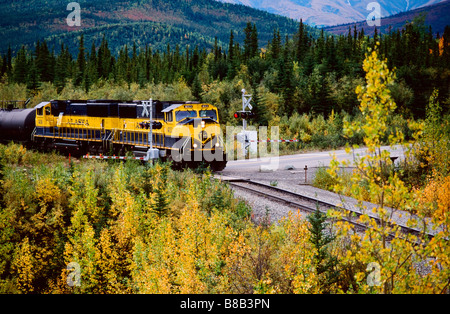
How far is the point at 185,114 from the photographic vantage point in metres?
20.5

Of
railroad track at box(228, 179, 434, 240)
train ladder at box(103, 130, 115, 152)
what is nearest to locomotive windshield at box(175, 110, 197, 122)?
railroad track at box(228, 179, 434, 240)

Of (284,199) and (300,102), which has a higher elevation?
(300,102)

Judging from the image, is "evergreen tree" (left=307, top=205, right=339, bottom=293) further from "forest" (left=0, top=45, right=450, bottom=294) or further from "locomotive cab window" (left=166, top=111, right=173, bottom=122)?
"locomotive cab window" (left=166, top=111, right=173, bottom=122)

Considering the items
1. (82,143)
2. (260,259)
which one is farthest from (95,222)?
(82,143)

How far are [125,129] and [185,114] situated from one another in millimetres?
4547

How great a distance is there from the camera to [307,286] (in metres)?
7.60

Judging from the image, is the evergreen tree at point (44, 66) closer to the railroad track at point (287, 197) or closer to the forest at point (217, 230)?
the forest at point (217, 230)

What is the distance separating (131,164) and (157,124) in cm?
270

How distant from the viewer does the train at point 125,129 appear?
2017cm

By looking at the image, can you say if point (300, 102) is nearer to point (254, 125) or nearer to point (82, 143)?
point (254, 125)

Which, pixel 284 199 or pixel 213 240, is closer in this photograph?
pixel 213 240

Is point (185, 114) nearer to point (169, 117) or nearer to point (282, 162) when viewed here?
point (169, 117)

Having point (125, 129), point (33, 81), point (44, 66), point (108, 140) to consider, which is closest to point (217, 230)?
point (125, 129)

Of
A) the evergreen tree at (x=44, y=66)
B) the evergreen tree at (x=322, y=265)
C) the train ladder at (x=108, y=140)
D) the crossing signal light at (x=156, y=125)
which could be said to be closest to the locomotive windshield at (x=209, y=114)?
the crossing signal light at (x=156, y=125)
